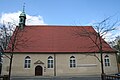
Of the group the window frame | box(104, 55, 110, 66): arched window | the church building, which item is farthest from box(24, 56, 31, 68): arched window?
box(104, 55, 110, 66): arched window

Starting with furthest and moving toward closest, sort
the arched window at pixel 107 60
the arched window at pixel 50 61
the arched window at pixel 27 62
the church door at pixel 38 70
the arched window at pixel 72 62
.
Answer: the arched window at pixel 107 60
the arched window at pixel 72 62
the arched window at pixel 50 61
the arched window at pixel 27 62
the church door at pixel 38 70

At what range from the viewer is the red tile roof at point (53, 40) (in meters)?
30.7

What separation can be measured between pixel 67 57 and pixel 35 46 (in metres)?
6.36

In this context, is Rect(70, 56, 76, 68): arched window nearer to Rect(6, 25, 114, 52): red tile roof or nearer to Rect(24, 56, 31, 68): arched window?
Rect(6, 25, 114, 52): red tile roof

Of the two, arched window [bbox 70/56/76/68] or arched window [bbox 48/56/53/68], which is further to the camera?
arched window [bbox 70/56/76/68]

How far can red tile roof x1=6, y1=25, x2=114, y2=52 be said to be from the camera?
3066cm

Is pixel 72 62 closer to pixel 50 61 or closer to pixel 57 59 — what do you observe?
pixel 57 59

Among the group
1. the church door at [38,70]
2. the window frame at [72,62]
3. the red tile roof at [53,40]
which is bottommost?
the church door at [38,70]

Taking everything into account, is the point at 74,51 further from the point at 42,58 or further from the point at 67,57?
the point at 42,58

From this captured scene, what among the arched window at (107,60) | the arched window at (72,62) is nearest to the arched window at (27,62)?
the arched window at (72,62)

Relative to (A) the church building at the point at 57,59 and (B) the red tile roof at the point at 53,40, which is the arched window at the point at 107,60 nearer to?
(A) the church building at the point at 57,59

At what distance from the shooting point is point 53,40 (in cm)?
3278

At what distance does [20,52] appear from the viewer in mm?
29906

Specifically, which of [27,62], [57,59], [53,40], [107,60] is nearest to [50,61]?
[57,59]
